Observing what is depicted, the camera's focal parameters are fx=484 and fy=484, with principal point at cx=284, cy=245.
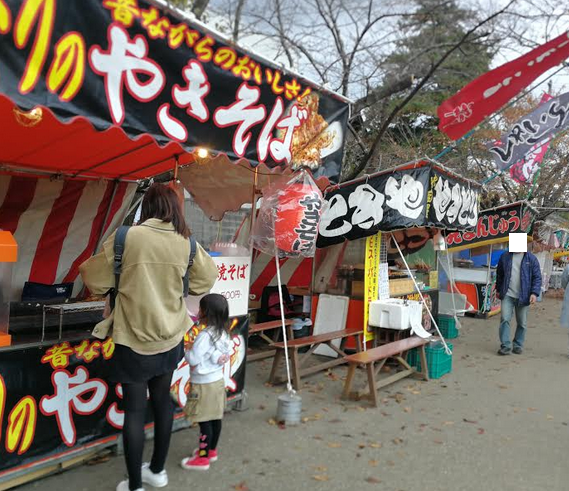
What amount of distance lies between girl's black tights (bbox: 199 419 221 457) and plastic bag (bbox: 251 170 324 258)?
2159 millimetres

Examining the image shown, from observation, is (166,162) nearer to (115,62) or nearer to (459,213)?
(115,62)

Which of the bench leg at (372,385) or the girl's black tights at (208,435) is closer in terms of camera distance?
the girl's black tights at (208,435)

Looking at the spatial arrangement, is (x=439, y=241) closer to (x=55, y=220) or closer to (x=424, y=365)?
(x=424, y=365)

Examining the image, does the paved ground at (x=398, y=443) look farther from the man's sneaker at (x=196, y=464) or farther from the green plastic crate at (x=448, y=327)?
the green plastic crate at (x=448, y=327)

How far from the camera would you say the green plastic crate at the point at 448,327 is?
10.4 m

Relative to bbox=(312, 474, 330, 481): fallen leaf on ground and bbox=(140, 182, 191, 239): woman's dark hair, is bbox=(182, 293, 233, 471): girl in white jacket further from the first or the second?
bbox=(312, 474, 330, 481): fallen leaf on ground

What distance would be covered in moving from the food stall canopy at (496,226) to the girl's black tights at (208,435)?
10.4m

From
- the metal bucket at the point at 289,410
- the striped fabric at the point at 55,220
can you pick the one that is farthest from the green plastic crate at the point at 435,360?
the striped fabric at the point at 55,220

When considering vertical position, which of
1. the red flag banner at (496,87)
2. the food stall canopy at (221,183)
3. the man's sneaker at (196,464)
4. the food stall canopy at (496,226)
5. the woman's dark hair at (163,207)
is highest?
the red flag banner at (496,87)

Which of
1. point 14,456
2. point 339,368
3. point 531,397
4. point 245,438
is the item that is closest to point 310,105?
point 245,438

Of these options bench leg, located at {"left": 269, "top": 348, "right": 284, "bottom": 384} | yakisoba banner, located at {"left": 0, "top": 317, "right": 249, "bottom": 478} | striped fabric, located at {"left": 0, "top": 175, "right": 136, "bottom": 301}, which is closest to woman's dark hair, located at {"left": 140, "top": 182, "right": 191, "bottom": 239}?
yakisoba banner, located at {"left": 0, "top": 317, "right": 249, "bottom": 478}

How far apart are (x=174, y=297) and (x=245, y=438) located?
2.01m

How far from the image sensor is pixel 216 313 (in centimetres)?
385

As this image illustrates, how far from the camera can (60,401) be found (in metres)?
3.72
